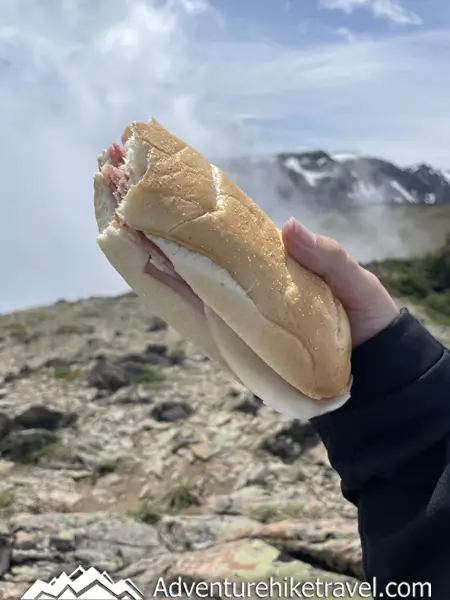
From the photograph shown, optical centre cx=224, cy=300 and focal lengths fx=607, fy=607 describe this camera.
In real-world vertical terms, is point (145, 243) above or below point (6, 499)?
above

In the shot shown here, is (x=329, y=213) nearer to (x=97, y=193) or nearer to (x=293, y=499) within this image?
(x=293, y=499)

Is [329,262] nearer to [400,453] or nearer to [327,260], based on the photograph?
[327,260]

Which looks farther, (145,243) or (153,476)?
(153,476)

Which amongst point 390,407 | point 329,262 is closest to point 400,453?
point 390,407

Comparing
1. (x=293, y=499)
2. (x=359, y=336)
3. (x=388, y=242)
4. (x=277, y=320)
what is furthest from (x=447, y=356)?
(x=388, y=242)

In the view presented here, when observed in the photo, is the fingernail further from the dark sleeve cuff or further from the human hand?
the dark sleeve cuff

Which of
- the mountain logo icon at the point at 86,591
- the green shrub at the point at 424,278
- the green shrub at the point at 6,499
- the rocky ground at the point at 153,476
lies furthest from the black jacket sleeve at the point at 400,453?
the green shrub at the point at 424,278

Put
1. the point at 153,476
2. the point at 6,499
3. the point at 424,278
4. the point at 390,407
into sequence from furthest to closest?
the point at 424,278, the point at 153,476, the point at 6,499, the point at 390,407

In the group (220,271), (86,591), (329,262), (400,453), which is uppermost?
(329,262)
